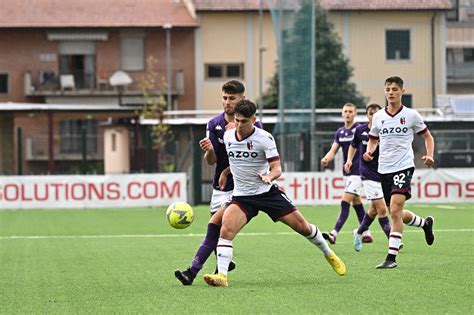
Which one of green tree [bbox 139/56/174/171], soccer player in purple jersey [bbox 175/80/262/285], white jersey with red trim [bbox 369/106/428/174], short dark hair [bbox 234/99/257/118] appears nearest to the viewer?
short dark hair [bbox 234/99/257/118]

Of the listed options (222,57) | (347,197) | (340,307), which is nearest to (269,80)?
(222,57)

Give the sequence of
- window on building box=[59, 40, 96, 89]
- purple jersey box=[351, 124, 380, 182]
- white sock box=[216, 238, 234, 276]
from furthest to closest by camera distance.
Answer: window on building box=[59, 40, 96, 89], purple jersey box=[351, 124, 380, 182], white sock box=[216, 238, 234, 276]

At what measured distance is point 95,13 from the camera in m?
66.5

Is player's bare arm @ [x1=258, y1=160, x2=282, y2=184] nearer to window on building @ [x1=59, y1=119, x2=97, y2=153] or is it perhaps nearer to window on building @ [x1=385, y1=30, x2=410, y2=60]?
window on building @ [x1=385, y1=30, x2=410, y2=60]

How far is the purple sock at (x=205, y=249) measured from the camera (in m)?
12.2

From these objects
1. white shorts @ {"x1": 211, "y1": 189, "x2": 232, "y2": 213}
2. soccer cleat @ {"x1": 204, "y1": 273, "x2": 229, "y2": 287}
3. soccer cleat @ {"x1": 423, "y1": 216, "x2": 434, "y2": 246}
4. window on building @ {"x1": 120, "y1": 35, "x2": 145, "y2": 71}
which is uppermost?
window on building @ {"x1": 120, "y1": 35, "x2": 145, "y2": 71}

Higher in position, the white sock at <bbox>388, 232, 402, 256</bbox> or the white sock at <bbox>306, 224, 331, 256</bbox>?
the white sock at <bbox>306, 224, 331, 256</bbox>

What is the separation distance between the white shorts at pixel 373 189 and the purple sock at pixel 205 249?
16.9ft

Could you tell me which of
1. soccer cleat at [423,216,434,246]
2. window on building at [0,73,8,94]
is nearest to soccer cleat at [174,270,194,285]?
soccer cleat at [423,216,434,246]

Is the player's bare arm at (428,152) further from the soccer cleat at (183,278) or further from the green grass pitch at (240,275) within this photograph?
the soccer cleat at (183,278)

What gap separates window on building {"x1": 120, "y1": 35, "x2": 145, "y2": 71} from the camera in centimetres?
6569

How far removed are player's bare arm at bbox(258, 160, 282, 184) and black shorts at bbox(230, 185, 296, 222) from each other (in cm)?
33

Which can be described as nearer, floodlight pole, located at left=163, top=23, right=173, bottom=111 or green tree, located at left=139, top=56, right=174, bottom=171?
green tree, located at left=139, top=56, right=174, bottom=171

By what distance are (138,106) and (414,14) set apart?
16052mm
